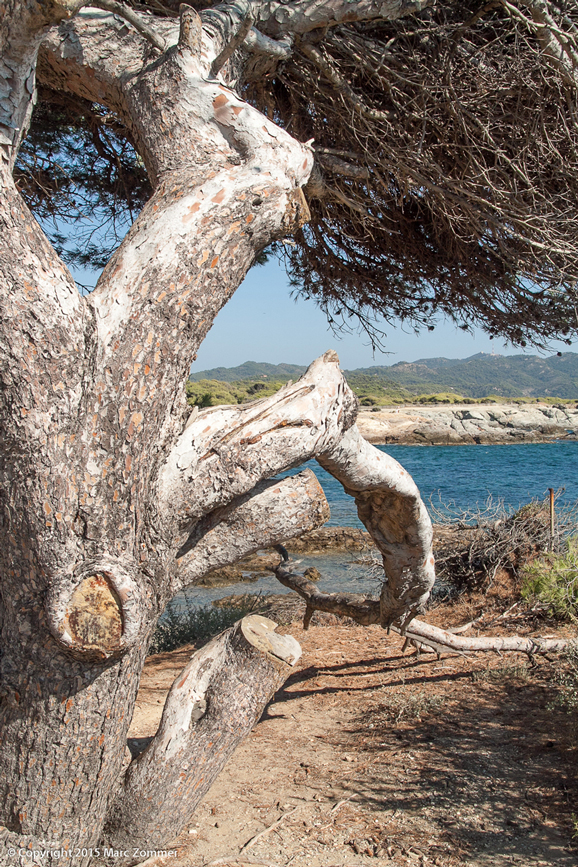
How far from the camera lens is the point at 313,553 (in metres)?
13.8

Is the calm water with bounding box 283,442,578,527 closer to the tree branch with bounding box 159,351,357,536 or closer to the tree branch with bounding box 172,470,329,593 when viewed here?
the tree branch with bounding box 172,470,329,593

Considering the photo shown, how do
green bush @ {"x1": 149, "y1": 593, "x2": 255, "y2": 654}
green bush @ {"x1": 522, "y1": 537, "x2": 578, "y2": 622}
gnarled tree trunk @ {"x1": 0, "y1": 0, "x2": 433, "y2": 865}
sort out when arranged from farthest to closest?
1. green bush @ {"x1": 149, "y1": 593, "x2": 255, "y2": 654}
2. green bush @ {"x1": 522, "y1": 537, "x2": 578, "y2": 622}
3. gnarled tree trunk @ {"x1": 0, "y1": 0, "x2": 433, "y2": 865}

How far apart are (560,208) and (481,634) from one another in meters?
3.77

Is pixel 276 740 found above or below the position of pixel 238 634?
below

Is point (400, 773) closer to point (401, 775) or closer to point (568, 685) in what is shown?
point (401, 775)

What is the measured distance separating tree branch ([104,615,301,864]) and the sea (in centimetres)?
368

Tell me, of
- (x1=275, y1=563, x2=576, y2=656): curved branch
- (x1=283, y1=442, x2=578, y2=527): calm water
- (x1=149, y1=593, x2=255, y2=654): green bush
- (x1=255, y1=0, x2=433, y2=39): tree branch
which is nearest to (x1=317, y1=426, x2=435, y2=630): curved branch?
(x1=275, y1=563, x2=576, y2=656): curved branch

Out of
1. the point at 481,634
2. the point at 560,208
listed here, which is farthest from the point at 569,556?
the point at 560,208

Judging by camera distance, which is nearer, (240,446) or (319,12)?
(240,446)

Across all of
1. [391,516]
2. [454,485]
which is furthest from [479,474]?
[391,516]

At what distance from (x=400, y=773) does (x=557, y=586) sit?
258 centimetres

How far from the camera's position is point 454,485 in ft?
87.4

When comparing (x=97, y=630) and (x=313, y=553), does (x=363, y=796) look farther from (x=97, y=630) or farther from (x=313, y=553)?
(x=313, y=553)

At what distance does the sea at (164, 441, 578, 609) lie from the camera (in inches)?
428
